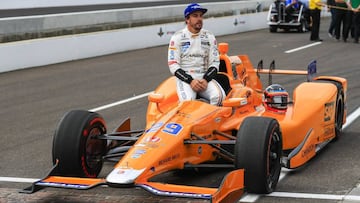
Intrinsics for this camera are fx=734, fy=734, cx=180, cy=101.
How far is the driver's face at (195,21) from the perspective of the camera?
8.06 meters

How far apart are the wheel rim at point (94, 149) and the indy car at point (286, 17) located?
19229 millimetres

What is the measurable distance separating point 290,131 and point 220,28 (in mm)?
18613

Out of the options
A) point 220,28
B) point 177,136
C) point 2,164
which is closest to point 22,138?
point 2,164

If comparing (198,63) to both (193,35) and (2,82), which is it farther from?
(2,82)

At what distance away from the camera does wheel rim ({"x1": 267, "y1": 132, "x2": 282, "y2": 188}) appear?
272 inches

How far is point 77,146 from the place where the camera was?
7043 millimetres

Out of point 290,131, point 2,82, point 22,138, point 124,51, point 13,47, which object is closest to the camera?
point 290,131

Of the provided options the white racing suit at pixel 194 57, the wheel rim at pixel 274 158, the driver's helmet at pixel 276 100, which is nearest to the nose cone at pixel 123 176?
the wheel rim at pixel 274 158

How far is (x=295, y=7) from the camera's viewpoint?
85.0ft

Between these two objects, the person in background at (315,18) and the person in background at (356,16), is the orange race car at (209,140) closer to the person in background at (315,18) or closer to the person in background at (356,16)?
the person in background at (356,16)

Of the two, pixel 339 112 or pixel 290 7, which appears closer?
pixel 339 112

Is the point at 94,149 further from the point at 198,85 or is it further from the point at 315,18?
the point at 315,18

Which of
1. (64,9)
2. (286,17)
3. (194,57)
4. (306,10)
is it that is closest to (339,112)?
(194,57)

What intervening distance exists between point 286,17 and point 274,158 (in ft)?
64.6
